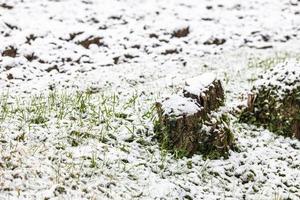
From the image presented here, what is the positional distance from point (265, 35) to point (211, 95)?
839 centimetres

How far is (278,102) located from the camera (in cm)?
795

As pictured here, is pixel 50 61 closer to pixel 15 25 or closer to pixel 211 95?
pixel 15 25

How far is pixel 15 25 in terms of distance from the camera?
1377 centimetres

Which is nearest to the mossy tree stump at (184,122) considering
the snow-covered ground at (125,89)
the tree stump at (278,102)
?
the snow-covered ground at (125,89)

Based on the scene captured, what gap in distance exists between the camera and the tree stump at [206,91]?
7273mm

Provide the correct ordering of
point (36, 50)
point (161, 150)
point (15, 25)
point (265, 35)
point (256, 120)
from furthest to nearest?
1. point (265, 35)
2. point (15, 25)
3. point (36, 50)
4. point (256, 120)
5. point (161, 150)

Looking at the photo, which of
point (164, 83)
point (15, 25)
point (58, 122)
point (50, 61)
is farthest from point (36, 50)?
point (58, 122)

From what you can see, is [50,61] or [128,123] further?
[50,61]

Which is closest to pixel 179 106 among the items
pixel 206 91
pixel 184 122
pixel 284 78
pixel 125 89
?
pixel 184 122

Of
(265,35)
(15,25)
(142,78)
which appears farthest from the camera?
(265,35)

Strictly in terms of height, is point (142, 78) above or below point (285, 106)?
below

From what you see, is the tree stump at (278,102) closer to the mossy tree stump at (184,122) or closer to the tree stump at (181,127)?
the mossy tree stump at (184,122)

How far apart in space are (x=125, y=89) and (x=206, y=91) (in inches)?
143

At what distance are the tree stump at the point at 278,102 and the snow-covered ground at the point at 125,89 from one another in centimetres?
25
